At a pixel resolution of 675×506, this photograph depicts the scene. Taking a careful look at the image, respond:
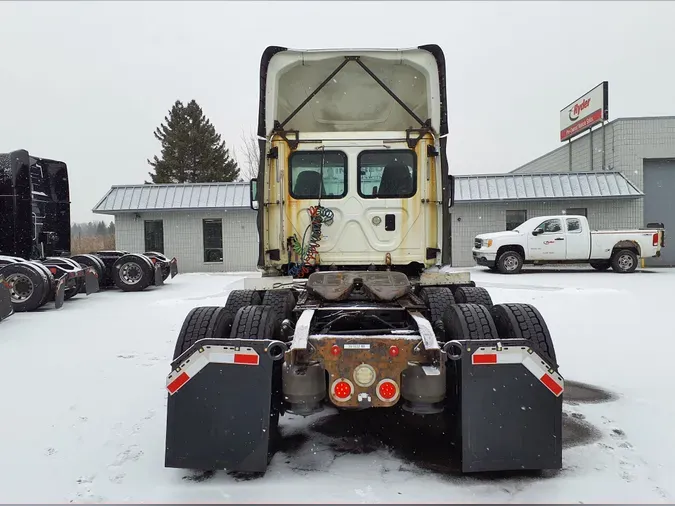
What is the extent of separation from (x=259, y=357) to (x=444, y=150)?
305 centimetres

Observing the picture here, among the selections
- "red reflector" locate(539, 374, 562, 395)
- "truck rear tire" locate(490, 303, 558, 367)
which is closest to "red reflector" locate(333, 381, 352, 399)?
"red reflector" locate(539, 374, 562, 395)

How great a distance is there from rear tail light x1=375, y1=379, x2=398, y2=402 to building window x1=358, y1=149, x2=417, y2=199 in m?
2.51

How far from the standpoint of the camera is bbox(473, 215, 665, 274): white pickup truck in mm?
17375

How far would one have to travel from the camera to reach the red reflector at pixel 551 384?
306cm

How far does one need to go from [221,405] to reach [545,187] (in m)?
19.6

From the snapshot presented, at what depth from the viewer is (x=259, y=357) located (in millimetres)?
3135

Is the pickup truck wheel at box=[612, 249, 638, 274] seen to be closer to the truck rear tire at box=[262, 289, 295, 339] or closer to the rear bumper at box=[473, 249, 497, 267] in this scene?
the rear bumper at box=[473, 249, 497, 267]

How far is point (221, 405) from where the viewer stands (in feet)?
10.3

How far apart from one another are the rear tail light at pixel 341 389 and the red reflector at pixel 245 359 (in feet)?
1.73

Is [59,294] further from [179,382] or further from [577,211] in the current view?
[577,211]

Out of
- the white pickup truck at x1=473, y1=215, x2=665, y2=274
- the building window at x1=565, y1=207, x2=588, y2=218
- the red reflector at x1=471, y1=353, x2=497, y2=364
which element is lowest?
the red reflector at x1=471, y1=353, x2=497, y2=364

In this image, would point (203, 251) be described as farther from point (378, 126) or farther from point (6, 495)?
point (6, 495)

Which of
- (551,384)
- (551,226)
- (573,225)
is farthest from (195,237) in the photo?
(551,384)

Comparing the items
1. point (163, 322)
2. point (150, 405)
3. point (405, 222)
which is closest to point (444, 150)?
point (405, 222)
